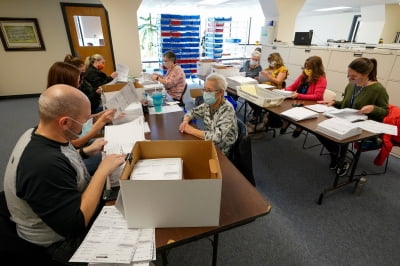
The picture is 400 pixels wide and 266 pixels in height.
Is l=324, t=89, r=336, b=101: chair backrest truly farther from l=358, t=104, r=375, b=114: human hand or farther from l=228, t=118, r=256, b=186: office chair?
l=228, t=118, r=256, b=186: office chair

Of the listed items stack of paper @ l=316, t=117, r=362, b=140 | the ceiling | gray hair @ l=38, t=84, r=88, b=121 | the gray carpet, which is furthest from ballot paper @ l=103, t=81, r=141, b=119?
the ceiling

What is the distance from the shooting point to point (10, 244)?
2.45 feet

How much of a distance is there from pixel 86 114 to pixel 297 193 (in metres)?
2.12

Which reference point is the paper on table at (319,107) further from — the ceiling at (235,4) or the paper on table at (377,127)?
the ceiling at (235,4)

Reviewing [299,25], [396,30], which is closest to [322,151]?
[396,30]

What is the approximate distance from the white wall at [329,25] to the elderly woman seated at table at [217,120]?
8.21m

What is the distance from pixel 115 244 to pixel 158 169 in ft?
0.99

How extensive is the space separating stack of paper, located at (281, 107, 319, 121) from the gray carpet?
2.56ft

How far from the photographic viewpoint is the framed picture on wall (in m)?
4.80

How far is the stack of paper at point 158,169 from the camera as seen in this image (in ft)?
2.64

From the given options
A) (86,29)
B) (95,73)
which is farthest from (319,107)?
(86,29)

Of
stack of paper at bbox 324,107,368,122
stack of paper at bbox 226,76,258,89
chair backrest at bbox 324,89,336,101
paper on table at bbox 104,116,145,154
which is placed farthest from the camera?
stack of paper at bbox 226,76,258,89

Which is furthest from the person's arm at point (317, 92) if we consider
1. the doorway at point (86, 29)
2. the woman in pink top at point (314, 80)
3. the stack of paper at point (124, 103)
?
the doorway at point (86, 29)

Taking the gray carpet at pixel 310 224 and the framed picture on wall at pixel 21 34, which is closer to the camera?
the gray carpet at pixel 310 224
